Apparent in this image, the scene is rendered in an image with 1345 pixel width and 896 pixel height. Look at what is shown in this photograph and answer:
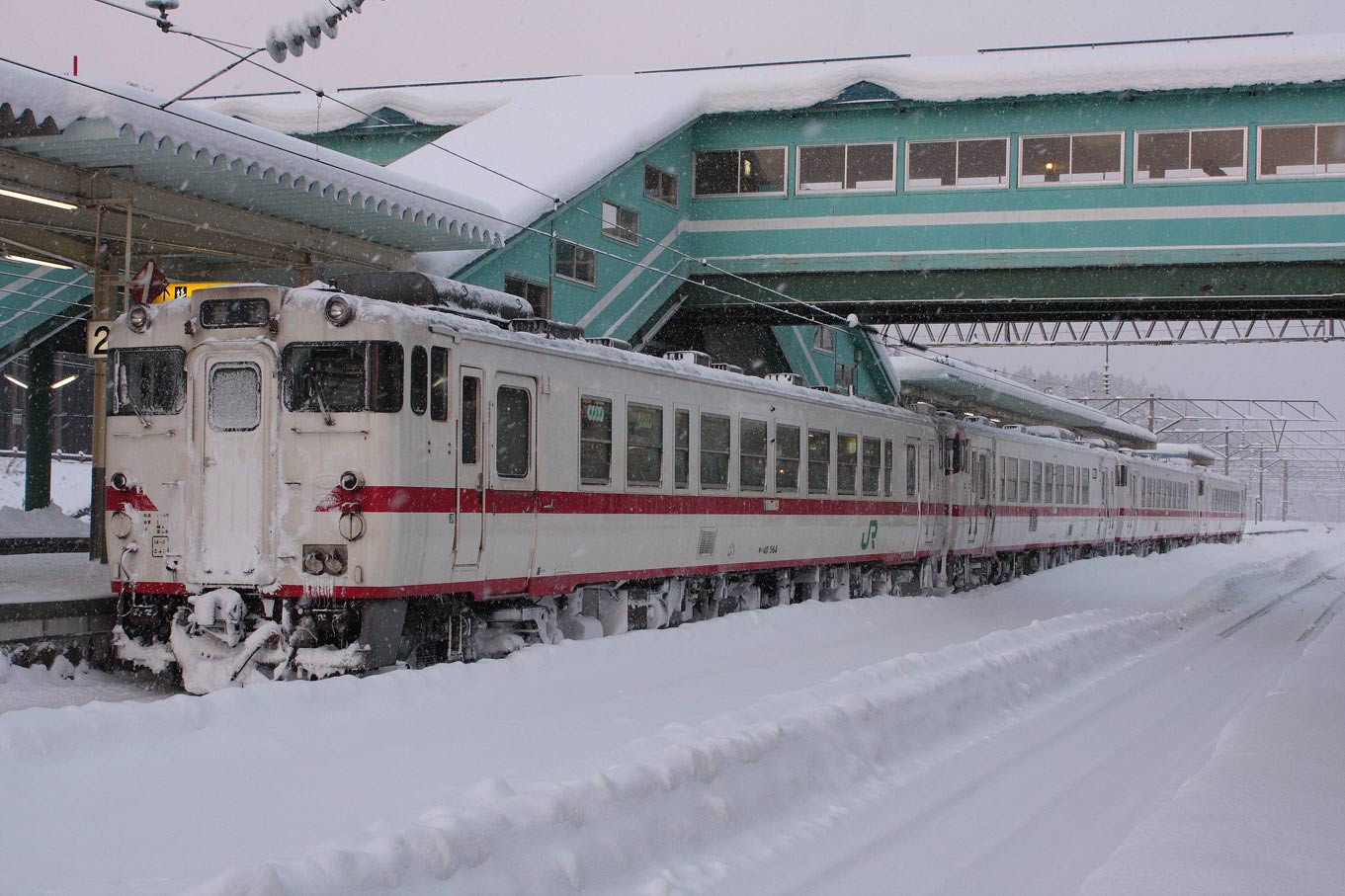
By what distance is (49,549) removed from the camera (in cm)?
1809

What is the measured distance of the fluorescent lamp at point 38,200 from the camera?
1370cm

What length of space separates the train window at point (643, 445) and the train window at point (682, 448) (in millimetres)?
321

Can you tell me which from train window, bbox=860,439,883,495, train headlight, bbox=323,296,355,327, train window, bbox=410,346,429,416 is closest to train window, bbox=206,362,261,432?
train headlight, bbox=323,296,355,327

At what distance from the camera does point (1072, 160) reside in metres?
25.8

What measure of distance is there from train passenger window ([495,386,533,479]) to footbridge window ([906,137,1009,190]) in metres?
16.7

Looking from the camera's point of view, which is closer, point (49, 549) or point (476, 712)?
point (476, 712)

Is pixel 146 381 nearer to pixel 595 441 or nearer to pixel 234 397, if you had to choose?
pixel 234 397

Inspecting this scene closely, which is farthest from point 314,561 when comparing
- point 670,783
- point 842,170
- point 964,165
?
point 964,165

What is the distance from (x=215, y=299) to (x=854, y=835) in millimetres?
6747

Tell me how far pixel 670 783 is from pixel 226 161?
9.65m

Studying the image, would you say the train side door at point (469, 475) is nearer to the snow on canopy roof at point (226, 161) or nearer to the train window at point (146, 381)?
the train window at point (146, 381)

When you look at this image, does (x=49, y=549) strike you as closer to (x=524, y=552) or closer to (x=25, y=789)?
(x=524, y=552)

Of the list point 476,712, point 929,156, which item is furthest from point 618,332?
point 476,712

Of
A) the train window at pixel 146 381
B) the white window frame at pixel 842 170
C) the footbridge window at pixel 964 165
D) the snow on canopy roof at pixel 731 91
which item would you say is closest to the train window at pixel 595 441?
the train window at pixel 146 381
